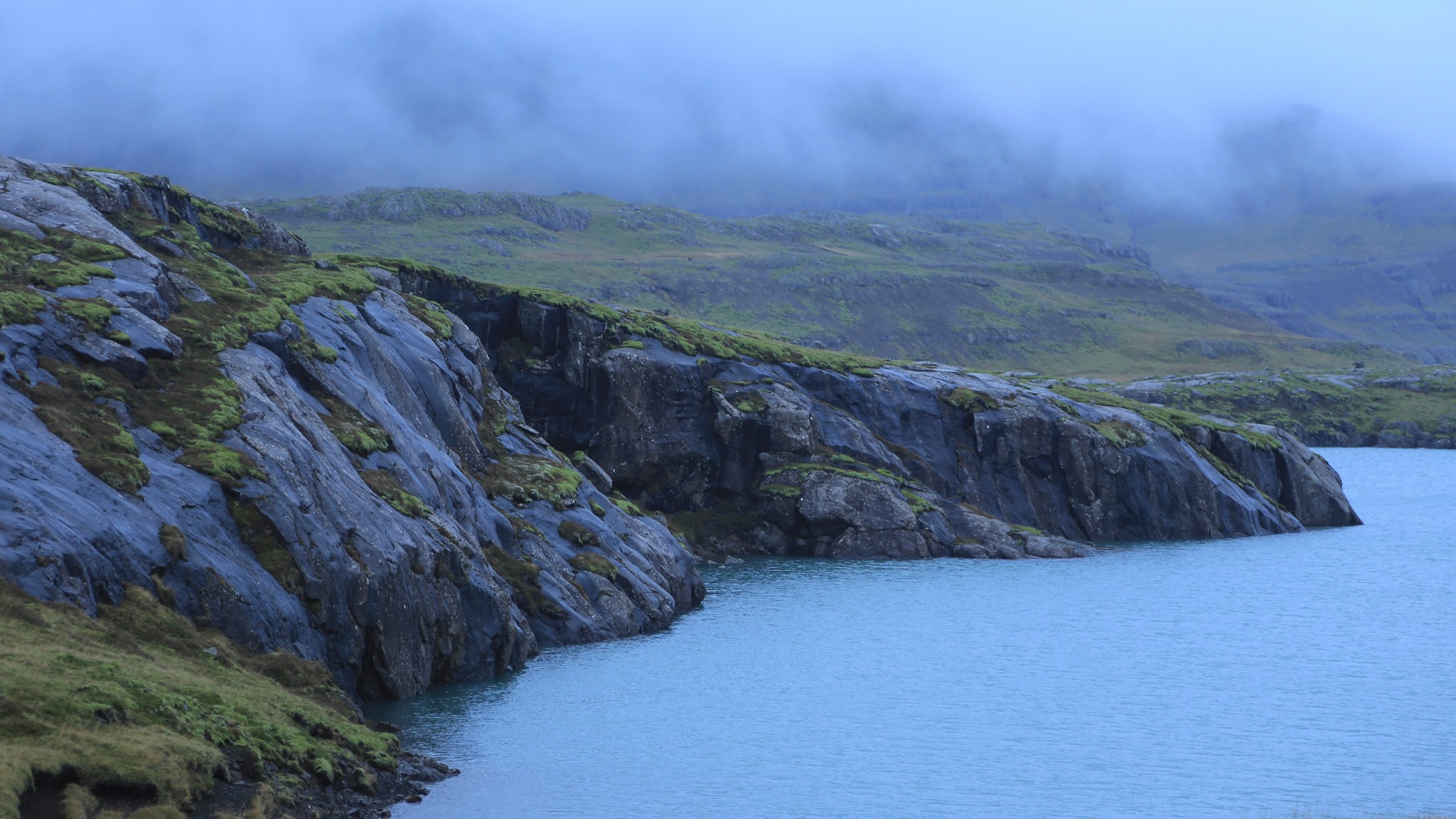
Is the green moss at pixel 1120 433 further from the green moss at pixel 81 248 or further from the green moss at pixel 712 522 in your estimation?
the green moss at pixel 81 248

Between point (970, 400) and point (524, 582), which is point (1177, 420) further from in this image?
point (524, 582)

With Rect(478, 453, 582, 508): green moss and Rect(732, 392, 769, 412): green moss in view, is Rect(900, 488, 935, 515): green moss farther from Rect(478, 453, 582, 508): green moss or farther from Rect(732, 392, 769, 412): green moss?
Rect(478, 453, 582, 508): green moss

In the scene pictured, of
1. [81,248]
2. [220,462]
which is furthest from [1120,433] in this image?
[220,462]

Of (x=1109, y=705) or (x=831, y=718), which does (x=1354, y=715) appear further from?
(x=831, y=718)

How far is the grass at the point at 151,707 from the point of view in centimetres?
2953

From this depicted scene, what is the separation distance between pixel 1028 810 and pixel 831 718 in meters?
13.3

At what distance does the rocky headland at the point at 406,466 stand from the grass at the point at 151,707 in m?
0.14

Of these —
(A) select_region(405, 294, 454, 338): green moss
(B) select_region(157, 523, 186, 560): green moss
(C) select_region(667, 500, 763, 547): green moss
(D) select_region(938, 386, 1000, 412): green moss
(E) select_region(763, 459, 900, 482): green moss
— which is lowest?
(C) select_region(667, 500, 763, 547): green moss

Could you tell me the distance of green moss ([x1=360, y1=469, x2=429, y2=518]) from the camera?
58.0 metres

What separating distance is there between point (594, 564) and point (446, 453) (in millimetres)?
10925

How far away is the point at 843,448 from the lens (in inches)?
4660

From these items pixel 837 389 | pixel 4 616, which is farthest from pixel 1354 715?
pixel 837 389

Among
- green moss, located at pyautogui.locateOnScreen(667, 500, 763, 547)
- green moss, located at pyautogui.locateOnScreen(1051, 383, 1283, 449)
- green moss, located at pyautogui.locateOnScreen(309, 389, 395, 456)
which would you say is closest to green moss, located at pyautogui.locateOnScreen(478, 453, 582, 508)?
green moss, located at pyautogui.locateOnScreen(309, 389, 395, 456)

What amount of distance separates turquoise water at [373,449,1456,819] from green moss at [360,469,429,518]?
28.2ft
